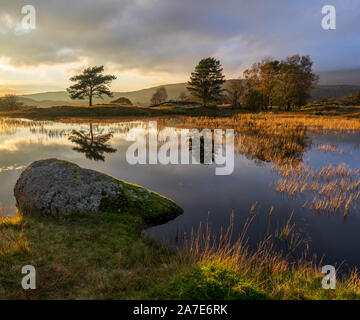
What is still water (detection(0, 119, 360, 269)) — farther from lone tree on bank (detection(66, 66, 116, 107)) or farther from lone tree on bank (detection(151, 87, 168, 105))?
lone tree on bank (detection(151, 87, 168, 105))

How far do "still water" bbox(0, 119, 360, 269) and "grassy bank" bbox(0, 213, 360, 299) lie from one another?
3.07 feet

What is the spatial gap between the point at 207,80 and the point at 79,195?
70.9 meters

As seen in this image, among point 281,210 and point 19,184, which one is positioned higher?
point 19,184

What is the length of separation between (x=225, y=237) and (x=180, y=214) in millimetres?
2082

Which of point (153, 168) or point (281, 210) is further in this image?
point (153, 168)

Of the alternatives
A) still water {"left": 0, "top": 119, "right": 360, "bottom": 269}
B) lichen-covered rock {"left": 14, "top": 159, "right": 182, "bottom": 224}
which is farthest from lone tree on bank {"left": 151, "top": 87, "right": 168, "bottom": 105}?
lichen-covered rock {"left": 14, "top": 159, "right": 182, "bottom": 224}

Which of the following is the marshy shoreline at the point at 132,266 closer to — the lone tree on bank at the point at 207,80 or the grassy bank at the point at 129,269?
the grassy bank at the point at 129,269

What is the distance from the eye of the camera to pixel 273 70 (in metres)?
69.8

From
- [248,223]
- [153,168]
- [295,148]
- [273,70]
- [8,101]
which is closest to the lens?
[248,223]

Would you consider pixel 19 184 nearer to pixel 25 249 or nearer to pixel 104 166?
pixel 25 249

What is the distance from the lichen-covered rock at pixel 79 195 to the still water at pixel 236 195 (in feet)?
2.25

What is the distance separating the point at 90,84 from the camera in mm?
64375

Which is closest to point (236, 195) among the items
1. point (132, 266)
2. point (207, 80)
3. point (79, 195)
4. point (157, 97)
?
point (132, 266)

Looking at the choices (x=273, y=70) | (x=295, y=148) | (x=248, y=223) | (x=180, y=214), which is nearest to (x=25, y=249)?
(x=180, y=214)
